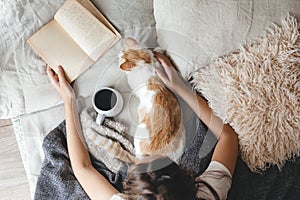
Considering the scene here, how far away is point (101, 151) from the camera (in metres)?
1.13

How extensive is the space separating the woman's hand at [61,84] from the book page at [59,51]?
0.5 inches

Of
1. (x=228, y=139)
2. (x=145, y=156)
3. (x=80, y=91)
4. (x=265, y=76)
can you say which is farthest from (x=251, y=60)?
(x=80, y=91)

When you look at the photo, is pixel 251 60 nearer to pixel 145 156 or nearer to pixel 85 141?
pixel 145 156

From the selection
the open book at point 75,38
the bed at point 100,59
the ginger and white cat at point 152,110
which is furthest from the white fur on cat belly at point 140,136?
the open book at point 75,38

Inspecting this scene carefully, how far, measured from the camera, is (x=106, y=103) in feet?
3.70

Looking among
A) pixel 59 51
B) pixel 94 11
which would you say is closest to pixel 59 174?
pixel 59 51

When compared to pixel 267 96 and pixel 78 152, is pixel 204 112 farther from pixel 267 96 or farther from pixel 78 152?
pixel 78 152

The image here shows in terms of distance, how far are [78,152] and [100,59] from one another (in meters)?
0.25

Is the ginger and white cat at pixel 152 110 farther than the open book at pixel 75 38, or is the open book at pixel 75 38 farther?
the open book at pixel 75 38

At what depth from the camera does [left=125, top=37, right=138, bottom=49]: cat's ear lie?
3.76 ft

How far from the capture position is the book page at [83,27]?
1194 mm

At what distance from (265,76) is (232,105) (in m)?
0.10

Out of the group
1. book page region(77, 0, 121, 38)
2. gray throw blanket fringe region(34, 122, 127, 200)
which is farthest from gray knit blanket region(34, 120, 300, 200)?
book page region(77, 0, 121, 38)

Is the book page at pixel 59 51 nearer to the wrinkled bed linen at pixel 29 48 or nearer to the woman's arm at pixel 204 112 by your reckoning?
the wrinkled bed linen at pixel 29 48
